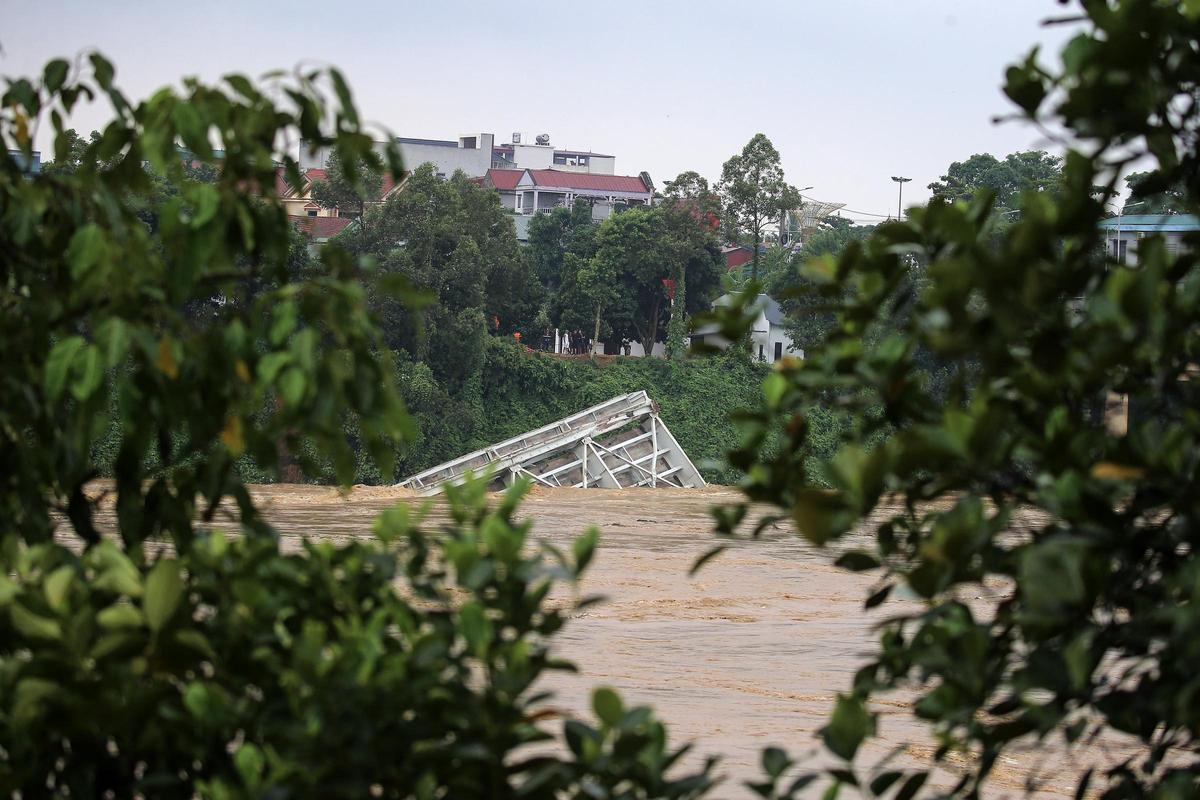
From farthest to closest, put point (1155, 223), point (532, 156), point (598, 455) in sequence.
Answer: point (532, 156) → point (598, 455) → point (1155, 223)

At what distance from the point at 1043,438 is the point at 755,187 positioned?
144 feet

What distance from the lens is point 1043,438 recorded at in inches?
58.2

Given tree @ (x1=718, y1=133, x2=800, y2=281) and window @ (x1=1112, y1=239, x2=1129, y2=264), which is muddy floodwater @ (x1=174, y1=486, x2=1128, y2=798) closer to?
window @ (x1=1112, y1=239, x2=1129, y2=264)

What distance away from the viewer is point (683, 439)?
38.1m

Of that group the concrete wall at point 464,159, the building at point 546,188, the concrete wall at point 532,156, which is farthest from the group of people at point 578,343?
the concrete wall at point 532,156

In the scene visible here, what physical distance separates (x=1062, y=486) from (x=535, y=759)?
0.59 metres

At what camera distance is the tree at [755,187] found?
4456 cm

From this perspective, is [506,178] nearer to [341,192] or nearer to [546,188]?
[546,188]

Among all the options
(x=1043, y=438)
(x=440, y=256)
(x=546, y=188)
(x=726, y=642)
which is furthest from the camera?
(x=546, y=188)

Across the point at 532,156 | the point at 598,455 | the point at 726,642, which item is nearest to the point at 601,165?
the point at 532,156

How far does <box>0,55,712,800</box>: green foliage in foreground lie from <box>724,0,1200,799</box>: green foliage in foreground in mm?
294

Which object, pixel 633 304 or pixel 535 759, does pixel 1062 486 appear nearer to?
pixel 535 759

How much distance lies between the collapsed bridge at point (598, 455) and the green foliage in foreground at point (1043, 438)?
24.3m

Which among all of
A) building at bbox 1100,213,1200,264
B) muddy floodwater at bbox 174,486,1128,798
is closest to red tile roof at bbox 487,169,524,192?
muddy floodwater at bbox 174,486,1128,798
